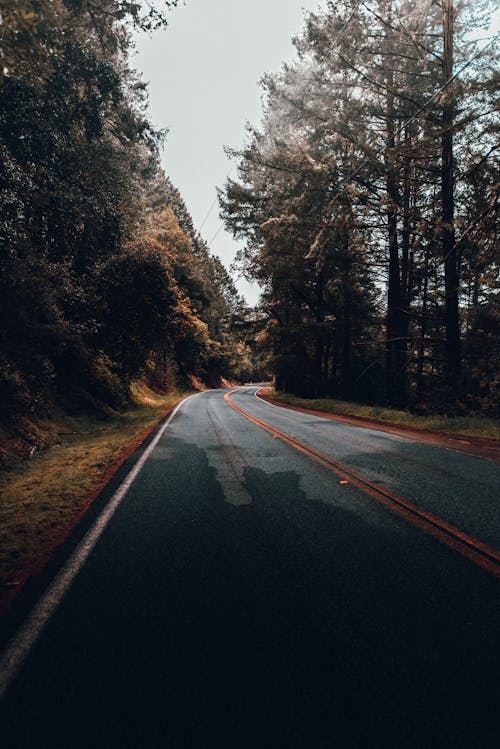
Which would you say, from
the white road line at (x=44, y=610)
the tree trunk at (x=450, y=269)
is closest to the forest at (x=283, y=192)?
the tree trunk at (x=450, y=269)

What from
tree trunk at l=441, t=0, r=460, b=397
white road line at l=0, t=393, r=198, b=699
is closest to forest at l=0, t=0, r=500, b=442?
tree trunk at l=441, t=0, r=460, b=397

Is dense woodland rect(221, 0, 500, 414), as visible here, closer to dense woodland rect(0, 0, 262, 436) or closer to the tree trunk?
the tree trunk

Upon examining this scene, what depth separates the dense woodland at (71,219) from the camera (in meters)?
7.02

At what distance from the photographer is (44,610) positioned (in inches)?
102

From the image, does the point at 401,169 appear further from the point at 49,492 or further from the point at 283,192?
the point at 49,492

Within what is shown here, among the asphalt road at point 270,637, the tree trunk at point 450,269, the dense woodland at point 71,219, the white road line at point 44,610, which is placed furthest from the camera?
the tree trunk at point 450,269

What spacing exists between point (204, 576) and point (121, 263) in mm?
11825

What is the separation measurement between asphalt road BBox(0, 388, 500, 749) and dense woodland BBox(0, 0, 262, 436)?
225 inches

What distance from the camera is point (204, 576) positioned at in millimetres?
2998

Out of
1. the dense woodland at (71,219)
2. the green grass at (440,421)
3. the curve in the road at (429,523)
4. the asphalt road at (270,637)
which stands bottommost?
the asphalt road at (270,637)

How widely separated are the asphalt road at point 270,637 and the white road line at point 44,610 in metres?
0.06

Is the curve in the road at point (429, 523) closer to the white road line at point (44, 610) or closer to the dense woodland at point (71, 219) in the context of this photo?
the white road line at point (44, 610)

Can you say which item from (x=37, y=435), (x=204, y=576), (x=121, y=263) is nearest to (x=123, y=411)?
(x=121, y=263)

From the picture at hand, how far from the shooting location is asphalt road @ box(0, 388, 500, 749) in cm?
168
